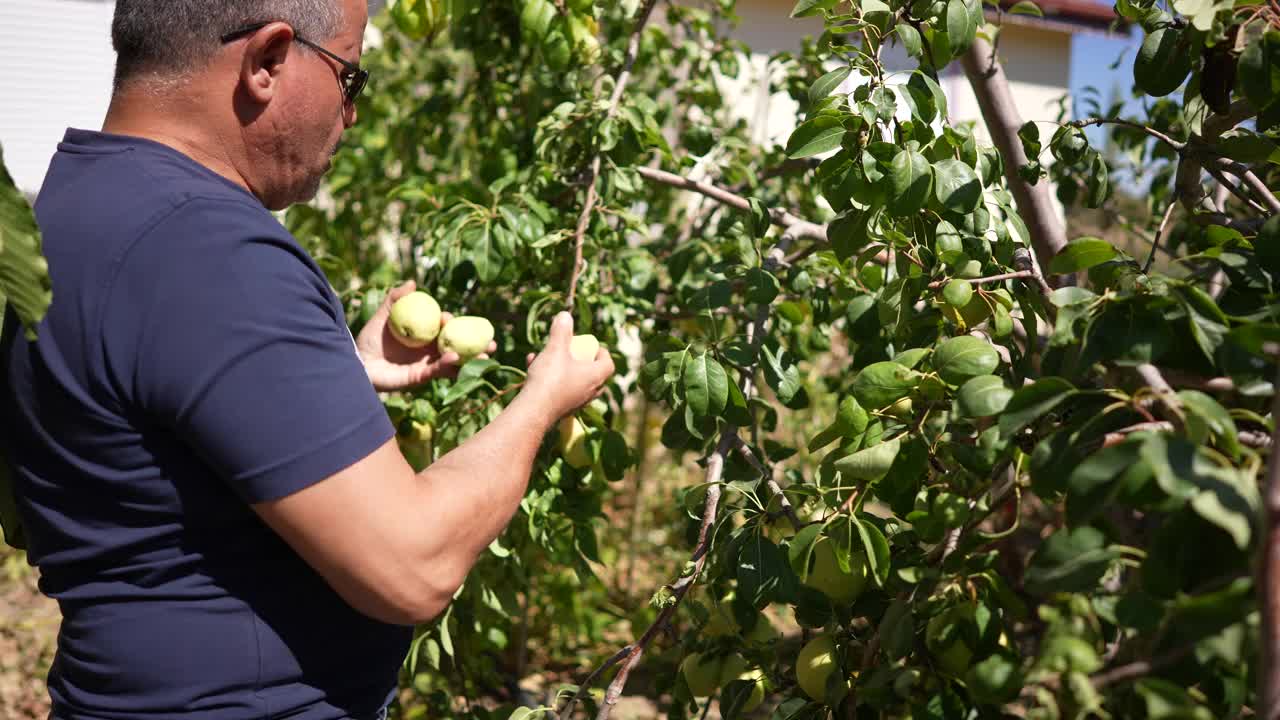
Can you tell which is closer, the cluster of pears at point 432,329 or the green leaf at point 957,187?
the green leaf at point 957,187

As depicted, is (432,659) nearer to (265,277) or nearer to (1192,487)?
(265,277)

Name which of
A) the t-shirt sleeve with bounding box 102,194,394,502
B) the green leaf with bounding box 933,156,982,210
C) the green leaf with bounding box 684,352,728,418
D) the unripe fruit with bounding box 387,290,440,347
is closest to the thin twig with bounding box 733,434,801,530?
the green leaf with bounding box 684,352,728,418

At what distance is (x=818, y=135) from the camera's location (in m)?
1.46

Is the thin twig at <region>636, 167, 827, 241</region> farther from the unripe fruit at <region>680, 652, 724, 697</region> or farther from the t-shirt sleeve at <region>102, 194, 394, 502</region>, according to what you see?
the t-shirt sleeve at <region>102, 194, 394, 502</region>

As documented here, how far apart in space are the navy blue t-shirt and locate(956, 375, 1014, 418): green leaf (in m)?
0.64

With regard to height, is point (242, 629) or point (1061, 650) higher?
point (1061, 650)

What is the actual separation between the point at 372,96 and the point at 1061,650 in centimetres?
332

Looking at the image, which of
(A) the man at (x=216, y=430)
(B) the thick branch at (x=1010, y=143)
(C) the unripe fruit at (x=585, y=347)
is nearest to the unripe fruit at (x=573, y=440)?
(C) the unripe fruit at (x=585, y=347)

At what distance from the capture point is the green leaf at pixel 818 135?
1.44 metres

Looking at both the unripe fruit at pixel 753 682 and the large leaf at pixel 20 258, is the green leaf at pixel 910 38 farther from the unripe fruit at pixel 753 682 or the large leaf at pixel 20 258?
the large leaf at pixel 20 258

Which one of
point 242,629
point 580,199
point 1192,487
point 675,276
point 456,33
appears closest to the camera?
point 1192,487

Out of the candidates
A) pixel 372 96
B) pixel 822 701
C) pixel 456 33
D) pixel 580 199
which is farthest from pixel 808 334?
pixel 372 96

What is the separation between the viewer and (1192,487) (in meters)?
0.80

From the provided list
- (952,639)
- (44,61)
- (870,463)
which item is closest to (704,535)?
(870,463)
